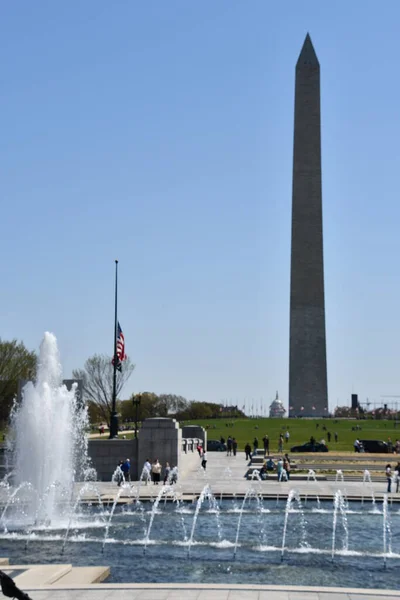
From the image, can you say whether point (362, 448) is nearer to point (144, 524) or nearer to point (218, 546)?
point (144, 524)

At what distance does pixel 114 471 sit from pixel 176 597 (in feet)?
73.3

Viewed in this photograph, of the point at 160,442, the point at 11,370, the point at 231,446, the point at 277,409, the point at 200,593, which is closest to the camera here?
the point at 200,593

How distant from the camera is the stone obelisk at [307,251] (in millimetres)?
77438

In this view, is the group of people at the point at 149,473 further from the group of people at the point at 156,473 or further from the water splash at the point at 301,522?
the water splash at the point at 301,522

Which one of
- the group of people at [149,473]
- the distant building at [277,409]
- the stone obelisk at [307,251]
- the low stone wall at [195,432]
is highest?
the stone obelisk at [307,251]

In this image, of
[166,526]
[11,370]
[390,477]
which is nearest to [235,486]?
[390,477]

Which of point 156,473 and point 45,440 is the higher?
point 45,440

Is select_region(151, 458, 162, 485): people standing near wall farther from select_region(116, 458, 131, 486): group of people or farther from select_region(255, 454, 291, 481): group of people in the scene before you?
select_region(255, 454, 291, 481): group of people

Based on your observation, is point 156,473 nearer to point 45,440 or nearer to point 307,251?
point 45,440

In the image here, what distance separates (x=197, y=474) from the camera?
38.1 metres

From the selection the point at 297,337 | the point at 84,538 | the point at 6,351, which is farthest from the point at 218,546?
the point at 297,337

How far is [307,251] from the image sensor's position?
77.4 metres

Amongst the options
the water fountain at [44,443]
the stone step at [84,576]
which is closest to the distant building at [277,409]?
the water fountain at [44,443]

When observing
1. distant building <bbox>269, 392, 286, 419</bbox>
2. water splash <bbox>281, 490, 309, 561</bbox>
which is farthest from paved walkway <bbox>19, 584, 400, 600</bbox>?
distant building <bbox>269, 392, 286, 419</bbox>
